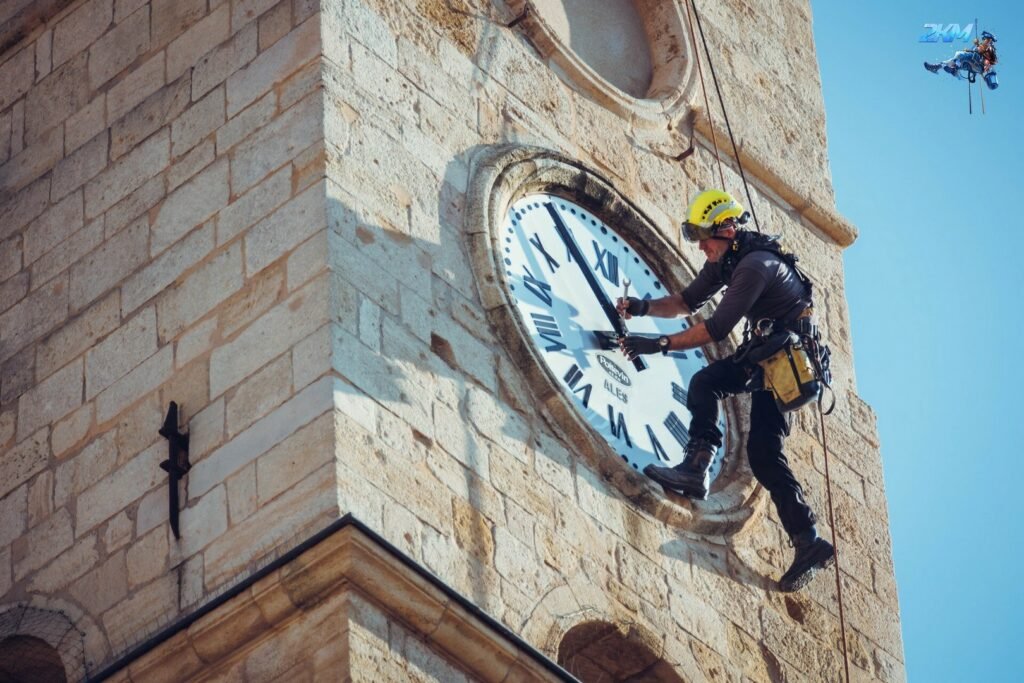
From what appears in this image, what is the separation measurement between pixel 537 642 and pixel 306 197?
1.86 metres

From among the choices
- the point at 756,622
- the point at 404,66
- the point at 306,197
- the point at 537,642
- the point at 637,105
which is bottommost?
the point at 537,642

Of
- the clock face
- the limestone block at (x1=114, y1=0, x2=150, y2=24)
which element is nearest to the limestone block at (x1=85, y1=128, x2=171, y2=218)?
the limestone block at (x1=114, y1=0, x2=150, y2=24)

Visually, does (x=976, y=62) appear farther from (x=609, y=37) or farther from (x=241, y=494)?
(x=241, y=494)

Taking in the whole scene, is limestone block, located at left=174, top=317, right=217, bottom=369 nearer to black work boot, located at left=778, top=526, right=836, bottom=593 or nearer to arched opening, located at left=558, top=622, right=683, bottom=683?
arched opening, located at left=558, top=622, right=683, bottom=683

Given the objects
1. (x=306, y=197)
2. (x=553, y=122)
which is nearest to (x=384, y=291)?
(x=306, y=197)

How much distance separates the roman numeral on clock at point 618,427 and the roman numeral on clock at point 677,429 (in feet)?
1.01

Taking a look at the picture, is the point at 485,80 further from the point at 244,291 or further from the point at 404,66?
the point at 244,291

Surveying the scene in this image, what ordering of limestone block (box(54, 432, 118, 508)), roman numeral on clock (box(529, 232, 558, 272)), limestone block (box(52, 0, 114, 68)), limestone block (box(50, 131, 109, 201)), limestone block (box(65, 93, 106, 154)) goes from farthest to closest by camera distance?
limestone block (box(52, 0, 114, 68)), limestone block (box(65, 93, 106, 154)), limestone block (box(50, 131, 109, 201)), roman numeral on clock (box(529, 232, 558, 272)), limestone block (box(54, 432, 118, 508))

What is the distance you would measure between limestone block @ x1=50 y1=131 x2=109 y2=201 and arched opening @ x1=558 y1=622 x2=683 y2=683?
283 centimetres

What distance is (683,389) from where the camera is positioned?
40.0ft

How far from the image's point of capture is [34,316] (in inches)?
464

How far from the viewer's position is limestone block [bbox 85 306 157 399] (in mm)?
11133

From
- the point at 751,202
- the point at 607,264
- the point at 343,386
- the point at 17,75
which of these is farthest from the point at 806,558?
the point at 17,75

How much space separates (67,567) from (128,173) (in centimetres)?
184
